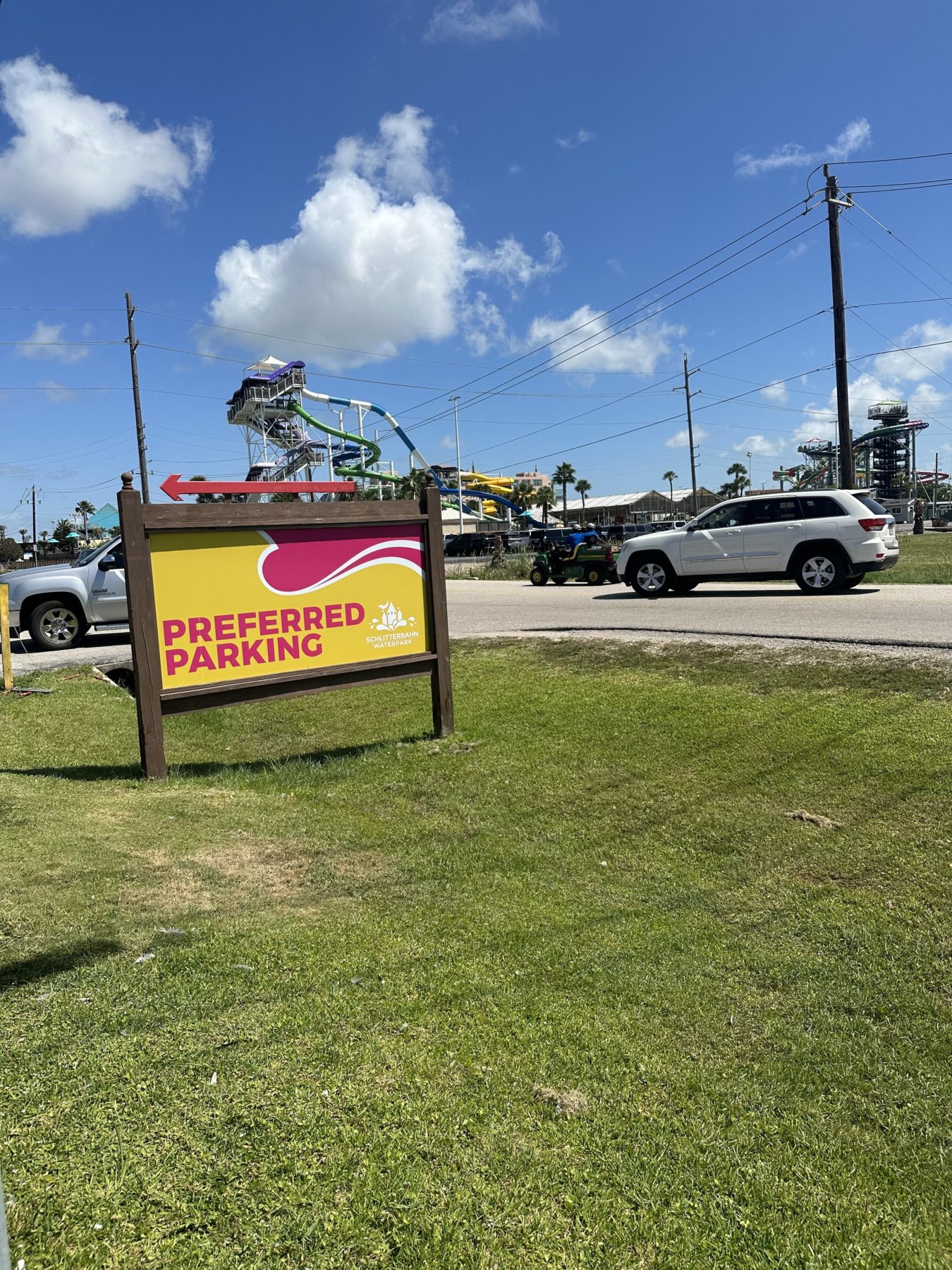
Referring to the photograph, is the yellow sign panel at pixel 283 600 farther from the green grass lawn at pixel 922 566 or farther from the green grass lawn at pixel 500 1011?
the green grass lawn at pixel 922 566

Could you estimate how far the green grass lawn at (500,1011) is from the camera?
2131 millimetres

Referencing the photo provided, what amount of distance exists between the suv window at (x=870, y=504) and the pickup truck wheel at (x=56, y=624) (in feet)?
44.2

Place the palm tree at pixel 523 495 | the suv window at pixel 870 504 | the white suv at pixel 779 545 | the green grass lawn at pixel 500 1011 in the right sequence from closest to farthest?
the green grass lawn at pixel 500 1011
the white suv at pixel 779 545
the suv window at pixel 870 504
the palm tree at pixel 523 495

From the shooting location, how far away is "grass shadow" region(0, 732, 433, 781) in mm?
6773

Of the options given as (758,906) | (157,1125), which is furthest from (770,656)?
(157,1125)

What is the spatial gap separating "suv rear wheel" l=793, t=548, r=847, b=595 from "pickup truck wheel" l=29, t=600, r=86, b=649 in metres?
12.4

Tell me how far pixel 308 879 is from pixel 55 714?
583 centimetres

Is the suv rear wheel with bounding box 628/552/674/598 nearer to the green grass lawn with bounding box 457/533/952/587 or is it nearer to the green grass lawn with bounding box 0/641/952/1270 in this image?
the green grass lawn with bounding box 457/533/952/587

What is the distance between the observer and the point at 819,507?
14820 millimetres

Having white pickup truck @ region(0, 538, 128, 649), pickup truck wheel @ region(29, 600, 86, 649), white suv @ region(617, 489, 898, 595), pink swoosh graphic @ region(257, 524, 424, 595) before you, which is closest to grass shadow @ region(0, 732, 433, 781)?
pink swoosh graphic @ region(257, 524, 424, 595)

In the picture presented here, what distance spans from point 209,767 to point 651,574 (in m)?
11.2

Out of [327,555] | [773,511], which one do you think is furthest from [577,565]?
[327,555]

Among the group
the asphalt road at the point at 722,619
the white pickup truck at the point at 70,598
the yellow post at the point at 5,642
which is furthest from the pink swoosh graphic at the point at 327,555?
the white pickup truck at the point at 70,598

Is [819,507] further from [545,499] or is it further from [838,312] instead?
[545,499]
